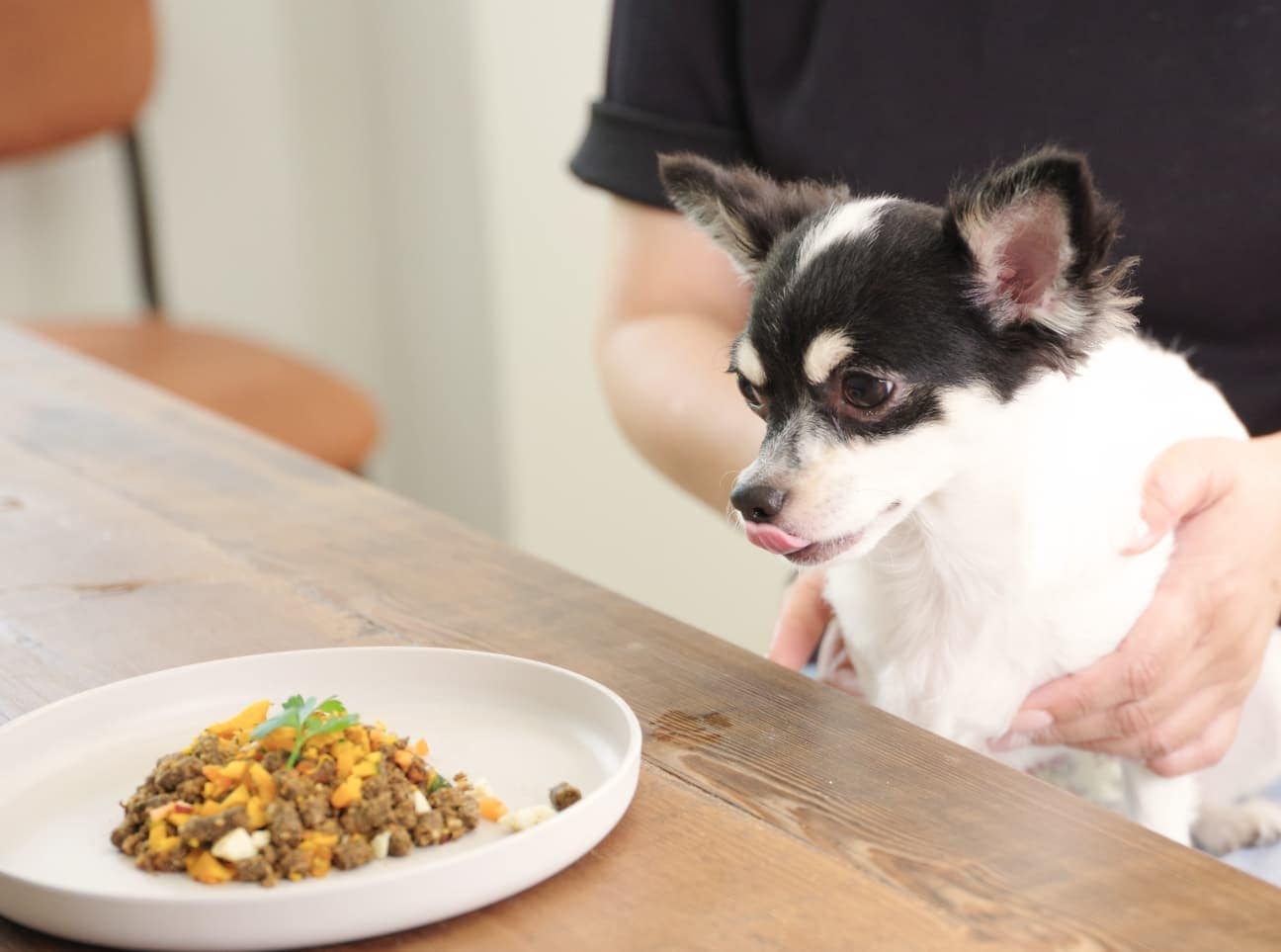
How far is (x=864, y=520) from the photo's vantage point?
855 mm

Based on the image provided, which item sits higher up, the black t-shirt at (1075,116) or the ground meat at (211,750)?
the black t-shirt at (1075,116)

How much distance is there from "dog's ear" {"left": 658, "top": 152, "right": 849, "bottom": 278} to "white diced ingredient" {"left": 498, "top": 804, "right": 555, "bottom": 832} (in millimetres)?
433

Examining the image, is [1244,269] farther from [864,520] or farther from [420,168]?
[420,168]

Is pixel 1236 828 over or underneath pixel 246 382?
over

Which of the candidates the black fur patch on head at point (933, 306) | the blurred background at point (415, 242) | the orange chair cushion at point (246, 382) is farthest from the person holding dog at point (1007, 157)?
the blurred background at point (415, 242)

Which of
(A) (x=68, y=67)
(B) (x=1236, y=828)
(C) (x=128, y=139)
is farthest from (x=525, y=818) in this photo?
(C) (x=128, y=139)

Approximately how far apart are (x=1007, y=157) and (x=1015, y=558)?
48 cm

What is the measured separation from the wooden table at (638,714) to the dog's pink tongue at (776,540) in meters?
0.07

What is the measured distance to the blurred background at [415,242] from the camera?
2.60 metres

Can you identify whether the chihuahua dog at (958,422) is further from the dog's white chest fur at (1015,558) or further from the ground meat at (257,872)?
the ground meat at (257,872)

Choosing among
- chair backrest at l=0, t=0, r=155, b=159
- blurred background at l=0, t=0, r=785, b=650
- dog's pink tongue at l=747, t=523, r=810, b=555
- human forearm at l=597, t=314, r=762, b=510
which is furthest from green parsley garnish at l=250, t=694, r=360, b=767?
chair backrest at l=0, t=0, r=155, b=159

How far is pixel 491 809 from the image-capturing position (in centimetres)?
64

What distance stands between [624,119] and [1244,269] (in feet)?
1.88

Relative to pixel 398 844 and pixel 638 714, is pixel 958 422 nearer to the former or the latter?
pixel 638 714
